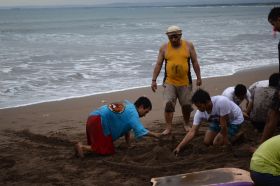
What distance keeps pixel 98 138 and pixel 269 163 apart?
2.71 m

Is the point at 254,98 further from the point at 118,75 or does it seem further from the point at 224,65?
the point at 224,65

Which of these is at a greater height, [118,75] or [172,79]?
[172,79]

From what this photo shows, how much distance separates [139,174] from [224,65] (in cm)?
1005

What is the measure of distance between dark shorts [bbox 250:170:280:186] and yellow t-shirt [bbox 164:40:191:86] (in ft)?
10.9

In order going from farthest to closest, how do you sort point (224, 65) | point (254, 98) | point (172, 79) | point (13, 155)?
point (224, 65) < point (172, 79) < point (254, 98) < point (13, 155)

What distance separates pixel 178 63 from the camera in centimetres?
698

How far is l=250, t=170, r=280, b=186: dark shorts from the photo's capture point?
3.71 metres

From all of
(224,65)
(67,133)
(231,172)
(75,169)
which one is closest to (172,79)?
(67,133)

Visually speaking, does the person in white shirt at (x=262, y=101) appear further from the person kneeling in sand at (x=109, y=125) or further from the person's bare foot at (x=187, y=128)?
the person kneeling in sand at (x=109, y=125)

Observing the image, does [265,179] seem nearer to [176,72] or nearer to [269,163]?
[269,163]

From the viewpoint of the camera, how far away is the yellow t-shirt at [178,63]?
696 centimetres

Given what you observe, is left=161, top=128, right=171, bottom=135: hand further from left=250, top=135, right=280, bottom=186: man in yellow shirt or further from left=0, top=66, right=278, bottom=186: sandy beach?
left=250, top=135, right=280, bottom=186: man in yellow shirt

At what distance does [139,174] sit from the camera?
5.20m

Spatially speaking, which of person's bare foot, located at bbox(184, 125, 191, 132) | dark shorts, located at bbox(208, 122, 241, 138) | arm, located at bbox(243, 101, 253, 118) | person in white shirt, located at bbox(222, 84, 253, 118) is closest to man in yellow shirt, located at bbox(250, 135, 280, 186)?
dark shorts, located at bbox(208, 122, 241, 138)
